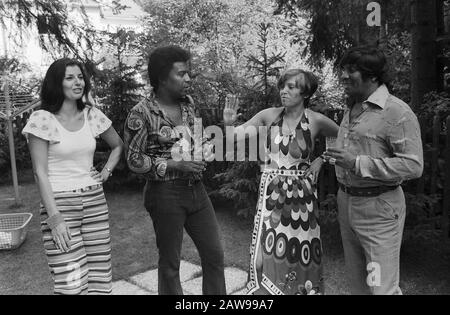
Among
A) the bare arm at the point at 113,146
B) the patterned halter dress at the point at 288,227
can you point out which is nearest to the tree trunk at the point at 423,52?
the patterned halter dress at the point at 288,227

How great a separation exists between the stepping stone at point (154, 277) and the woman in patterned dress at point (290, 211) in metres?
1.26

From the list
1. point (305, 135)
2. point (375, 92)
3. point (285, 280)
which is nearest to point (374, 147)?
point (375, 92)

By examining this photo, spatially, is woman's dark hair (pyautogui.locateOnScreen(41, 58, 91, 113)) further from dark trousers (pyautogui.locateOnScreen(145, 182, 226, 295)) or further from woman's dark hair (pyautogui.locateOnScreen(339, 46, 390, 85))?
woman's dark hair (pyautogui.locateOnScreen(339, 46, 390, 85))

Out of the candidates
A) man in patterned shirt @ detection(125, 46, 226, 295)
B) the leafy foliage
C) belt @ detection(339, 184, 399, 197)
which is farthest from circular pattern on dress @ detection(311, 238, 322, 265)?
the leafy foliage

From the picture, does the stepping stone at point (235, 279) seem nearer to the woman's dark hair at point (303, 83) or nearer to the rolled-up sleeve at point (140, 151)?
the rolled-up sleeve at point (140, 151)

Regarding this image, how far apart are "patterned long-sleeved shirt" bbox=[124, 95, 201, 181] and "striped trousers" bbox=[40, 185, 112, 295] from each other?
34 centimetres

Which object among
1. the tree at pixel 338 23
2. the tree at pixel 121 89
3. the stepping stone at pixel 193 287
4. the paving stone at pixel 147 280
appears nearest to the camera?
the stepping stone at pixel 193 287

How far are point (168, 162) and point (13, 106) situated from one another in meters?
5.58

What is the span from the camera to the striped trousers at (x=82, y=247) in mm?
2365

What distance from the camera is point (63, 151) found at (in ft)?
7.85

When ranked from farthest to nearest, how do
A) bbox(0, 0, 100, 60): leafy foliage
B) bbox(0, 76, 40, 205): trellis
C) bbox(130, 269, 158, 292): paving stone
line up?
bbox(0, 76, 40, 205): trellis → bbox(0, 0, 100, 60): leafy foliage → bbox(130, 269, 158, 292): paving stone

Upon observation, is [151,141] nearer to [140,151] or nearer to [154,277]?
[140,151]

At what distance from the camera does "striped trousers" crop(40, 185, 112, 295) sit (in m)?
2.37
